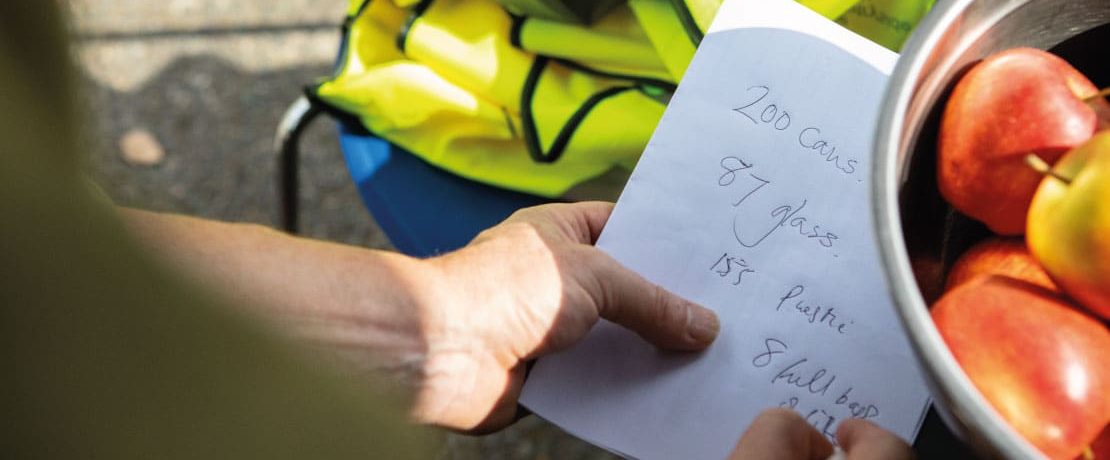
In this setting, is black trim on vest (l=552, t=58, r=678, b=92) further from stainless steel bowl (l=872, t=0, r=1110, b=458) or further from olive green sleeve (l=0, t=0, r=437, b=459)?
olive green sleeve (l=0, t=0, r=437, b=459)

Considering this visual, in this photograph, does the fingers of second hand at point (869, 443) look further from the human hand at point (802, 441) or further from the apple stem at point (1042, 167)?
the apple stem at point (1042, 167)

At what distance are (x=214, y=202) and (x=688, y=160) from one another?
936 mm

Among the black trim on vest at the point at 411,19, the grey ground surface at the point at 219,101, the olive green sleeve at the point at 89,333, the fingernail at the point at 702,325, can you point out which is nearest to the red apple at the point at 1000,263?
the fingernail at the point at 702,325

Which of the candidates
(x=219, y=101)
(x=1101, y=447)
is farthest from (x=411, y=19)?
(x=219, y=101)

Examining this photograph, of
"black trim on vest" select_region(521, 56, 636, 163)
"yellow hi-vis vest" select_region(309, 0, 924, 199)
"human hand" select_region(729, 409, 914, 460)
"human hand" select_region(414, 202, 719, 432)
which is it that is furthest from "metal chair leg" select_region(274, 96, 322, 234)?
"human hand" select_region(729, 409, 914, 460)

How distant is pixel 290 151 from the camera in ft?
2.82

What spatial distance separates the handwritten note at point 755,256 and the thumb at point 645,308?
0.02m

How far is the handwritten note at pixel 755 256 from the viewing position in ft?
1.85

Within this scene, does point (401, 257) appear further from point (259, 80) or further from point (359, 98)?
point (259, 80)

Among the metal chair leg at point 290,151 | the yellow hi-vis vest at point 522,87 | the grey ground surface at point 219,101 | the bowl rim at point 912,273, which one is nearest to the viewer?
the bowl rim at point 912,273

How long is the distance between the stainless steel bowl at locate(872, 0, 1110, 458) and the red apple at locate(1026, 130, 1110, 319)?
0.05 meters

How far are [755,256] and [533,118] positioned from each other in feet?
0.69

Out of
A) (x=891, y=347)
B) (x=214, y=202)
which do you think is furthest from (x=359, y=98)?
(x=214, y=202)

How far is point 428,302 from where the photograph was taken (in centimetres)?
56
